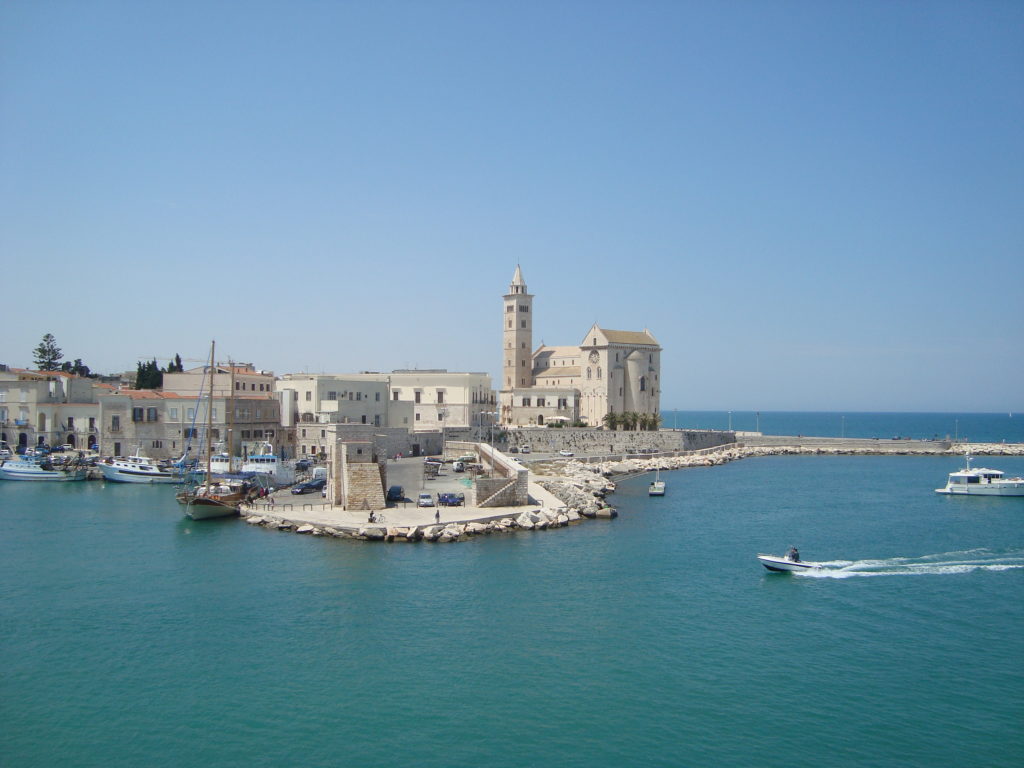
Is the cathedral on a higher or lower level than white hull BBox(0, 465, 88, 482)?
higher

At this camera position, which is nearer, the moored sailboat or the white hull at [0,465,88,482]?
the moored sailboat

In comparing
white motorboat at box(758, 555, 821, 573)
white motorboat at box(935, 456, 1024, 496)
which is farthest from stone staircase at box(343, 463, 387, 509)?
white motorboat at box(935, 456, 1024, 496)

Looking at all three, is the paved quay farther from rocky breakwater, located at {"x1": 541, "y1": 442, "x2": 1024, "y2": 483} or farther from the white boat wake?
the white boat wake

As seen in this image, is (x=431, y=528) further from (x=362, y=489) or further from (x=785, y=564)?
(x=785, y=564)

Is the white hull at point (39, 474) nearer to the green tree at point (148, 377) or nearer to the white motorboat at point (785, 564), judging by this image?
the green tree at point (148, 377)

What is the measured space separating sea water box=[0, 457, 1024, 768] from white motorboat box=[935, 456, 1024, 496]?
15.2 meters

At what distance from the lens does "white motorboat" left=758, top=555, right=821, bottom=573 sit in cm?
2616

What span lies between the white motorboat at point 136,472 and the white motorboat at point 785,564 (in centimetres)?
3319

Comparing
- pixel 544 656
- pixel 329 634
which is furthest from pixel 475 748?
pixel 329 634

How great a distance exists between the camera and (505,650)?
1870 cm

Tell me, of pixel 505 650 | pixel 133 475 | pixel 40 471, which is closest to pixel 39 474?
pixel 40 471

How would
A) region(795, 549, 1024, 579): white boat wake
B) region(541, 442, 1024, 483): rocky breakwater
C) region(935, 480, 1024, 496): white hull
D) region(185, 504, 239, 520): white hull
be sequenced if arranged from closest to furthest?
region(795, 549, 1024, 579): white boat wake → region(185, 504, 239, 520): white hull → region(541, 442, 1024, 483): rocky breakwater → region(935, 480, 1024, 496): white hull

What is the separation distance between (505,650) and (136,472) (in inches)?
1365

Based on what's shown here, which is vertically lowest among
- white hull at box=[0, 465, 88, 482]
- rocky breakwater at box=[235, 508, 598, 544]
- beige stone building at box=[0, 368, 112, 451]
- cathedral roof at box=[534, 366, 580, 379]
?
rocky breakwater at box=[235, 508, 598, 544]
